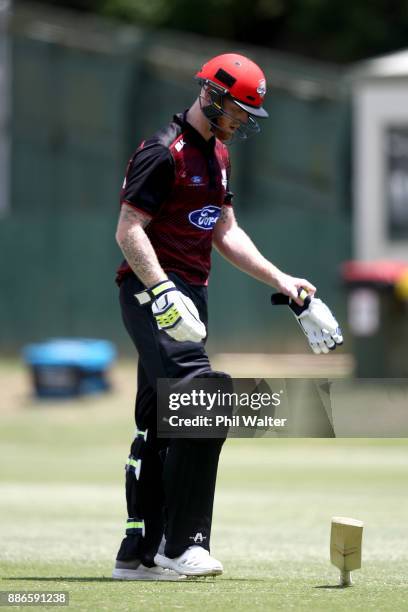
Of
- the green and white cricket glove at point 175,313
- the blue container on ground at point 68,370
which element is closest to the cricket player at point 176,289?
the green and white cricket glove at point 175,313

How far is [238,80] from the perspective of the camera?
632 centimetres

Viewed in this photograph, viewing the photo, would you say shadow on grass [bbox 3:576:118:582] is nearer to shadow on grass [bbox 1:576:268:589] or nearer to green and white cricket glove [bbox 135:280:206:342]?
shadow on grass [bbox 1:576:268:589]

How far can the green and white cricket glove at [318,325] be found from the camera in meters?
6.45

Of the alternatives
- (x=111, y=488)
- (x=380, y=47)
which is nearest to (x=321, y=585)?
(x=111, y=488)

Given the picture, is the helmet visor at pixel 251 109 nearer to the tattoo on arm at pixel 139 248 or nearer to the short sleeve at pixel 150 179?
the short sleeve at pixel 150 179

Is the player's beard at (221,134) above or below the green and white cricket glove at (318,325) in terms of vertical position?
above

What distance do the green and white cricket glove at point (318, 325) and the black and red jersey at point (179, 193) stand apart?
0.45m

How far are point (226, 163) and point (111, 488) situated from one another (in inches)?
238

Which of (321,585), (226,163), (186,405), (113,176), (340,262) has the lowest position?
(321,585)

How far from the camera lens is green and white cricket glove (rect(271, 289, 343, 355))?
21.2ft

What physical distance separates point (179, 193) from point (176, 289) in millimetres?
453

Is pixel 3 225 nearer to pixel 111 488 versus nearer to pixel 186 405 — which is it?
pixel 111 488

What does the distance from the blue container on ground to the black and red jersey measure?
15.0 meters

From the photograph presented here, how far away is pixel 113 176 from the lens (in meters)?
27.9
